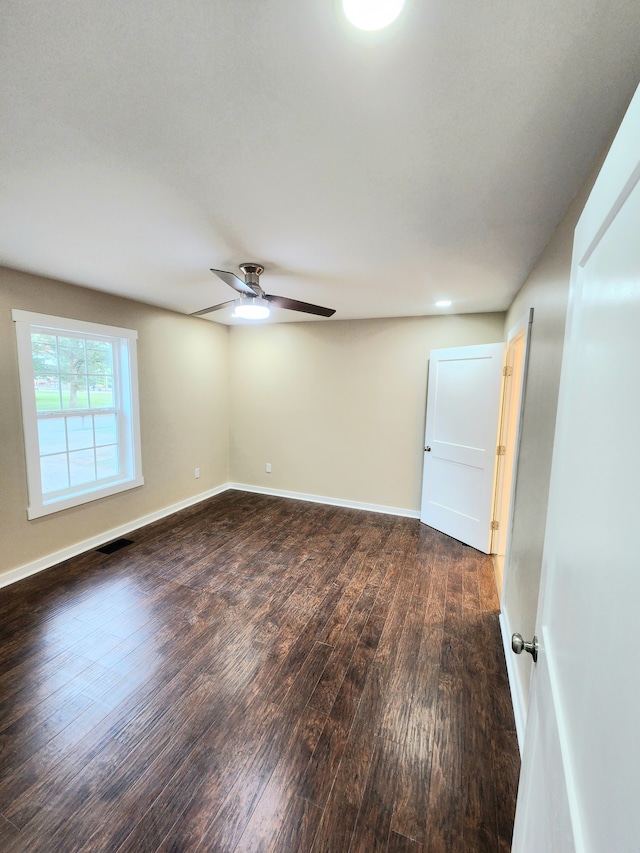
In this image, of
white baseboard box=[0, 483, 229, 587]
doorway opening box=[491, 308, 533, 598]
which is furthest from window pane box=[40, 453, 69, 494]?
doorway opening box=[491, 308, 533, 598]

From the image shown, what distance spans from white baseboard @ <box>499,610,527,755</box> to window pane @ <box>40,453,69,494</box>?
354 cm

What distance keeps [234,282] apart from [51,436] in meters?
2.23

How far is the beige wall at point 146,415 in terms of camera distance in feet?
8.55

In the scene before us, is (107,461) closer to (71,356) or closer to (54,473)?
(54,473)

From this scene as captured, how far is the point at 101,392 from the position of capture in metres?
3.37

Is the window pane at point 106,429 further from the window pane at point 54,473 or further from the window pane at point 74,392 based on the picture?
the window pane at point 54,473

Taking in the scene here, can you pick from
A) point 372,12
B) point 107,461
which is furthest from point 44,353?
point 372,12

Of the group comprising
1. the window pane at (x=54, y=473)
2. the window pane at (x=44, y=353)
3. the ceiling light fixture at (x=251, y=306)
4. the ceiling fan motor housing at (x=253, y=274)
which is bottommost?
the window pane at (x=54, y=473)

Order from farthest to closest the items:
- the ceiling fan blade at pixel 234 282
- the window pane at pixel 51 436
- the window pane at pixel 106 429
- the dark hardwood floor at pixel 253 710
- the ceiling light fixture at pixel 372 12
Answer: the window pane at pixel 106 429 < the window pane at pixel 51 436 < the ceiling fan blade at pixel 234 282 < the dark hardwood floor at pixel 253 710 < the ceiling light fixture at pixel 372 12

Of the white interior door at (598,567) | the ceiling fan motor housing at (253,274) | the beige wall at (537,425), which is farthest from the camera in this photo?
the ceiling fan motor housing at (253,274)

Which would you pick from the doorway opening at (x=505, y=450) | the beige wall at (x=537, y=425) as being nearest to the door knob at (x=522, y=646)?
the beige wall at (x=537, y=425)

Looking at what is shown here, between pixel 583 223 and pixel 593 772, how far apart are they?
1104mm

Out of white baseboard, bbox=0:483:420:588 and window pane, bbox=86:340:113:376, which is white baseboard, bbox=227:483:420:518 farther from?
window pane, bbox=86:340:113:376

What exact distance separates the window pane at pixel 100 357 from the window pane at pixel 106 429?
1.48 ft
